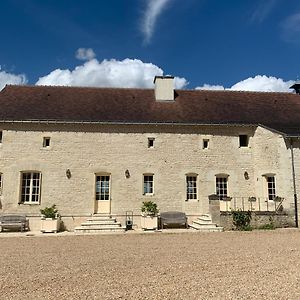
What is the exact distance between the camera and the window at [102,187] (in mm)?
16036

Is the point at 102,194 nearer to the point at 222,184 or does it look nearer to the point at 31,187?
the point at 31,187

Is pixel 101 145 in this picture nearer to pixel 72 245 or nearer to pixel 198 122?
pixel 198 122

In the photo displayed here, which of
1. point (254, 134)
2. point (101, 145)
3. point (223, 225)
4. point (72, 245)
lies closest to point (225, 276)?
point (72, 245)

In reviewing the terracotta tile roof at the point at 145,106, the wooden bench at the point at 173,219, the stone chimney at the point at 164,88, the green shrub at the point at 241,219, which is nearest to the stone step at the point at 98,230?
the wooden bench at the point at 173,219

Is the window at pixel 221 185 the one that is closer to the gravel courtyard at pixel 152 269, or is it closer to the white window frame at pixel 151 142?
the white window frame at pixel 151 142

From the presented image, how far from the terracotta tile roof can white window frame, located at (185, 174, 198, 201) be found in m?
2.95

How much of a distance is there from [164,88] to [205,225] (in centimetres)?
875

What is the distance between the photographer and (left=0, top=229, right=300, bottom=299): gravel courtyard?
5.10 m

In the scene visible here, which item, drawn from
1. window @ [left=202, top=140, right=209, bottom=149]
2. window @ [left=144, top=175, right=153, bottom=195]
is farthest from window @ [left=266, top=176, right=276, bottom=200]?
window @ [left=144, top=175, right=153, bottom=195]

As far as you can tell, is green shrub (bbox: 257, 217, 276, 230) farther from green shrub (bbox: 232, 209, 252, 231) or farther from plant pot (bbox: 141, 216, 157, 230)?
plant pot (bbox: 141, 216, 157, 230)

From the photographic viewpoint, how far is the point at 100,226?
14328 millimetres

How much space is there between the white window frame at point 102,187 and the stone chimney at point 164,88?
232 inches

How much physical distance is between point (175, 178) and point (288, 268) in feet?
32.5

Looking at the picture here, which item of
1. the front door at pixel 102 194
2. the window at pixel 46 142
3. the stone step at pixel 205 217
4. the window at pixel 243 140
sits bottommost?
the stone step at pixel 205 217
